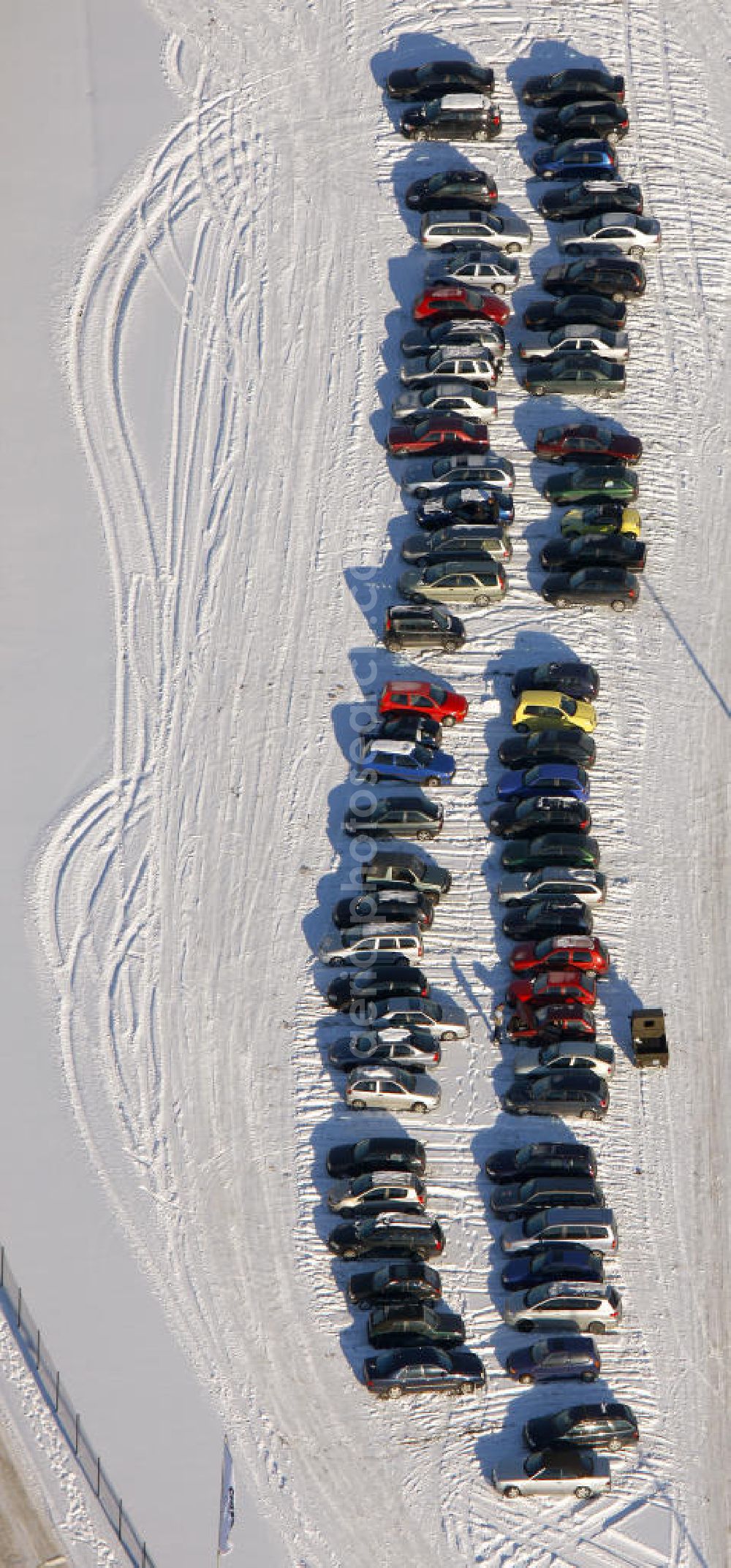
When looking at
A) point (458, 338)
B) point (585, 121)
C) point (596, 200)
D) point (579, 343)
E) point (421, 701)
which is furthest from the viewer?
point (585, 121)

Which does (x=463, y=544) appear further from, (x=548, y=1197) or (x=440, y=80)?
(x=548, y=1197)

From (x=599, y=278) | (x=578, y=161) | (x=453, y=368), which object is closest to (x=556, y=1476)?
(x=453, y=368)

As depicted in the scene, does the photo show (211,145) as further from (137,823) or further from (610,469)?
(137,823)

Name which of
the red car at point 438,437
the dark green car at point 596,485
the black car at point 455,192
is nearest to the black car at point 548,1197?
the dark green car at point 596,485

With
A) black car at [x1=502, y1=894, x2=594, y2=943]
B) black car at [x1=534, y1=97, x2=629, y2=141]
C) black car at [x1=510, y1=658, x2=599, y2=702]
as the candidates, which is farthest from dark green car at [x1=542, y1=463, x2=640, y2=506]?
black car at [x1=534, y1=97, x2=629, y2=141]

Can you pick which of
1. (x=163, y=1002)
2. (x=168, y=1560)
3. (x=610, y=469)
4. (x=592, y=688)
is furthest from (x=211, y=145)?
(x=168, y=1560)

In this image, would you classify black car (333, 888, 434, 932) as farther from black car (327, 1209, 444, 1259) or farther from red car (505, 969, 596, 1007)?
black car (327, 1209, 444, 1259)

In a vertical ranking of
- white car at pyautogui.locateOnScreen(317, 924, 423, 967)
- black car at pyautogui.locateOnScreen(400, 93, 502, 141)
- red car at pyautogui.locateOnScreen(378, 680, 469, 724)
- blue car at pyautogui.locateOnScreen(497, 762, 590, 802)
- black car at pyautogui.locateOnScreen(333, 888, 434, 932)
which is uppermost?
black car at pyautogui.locateOnScreen(400, 93, 502, 141)
